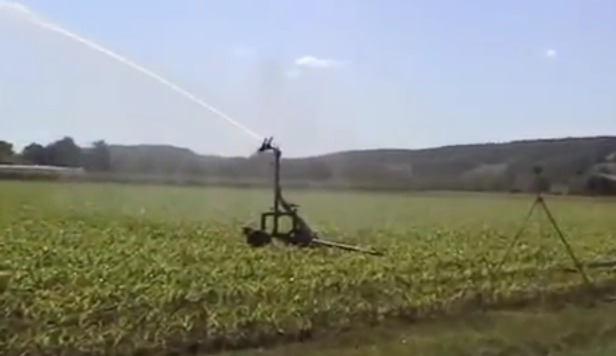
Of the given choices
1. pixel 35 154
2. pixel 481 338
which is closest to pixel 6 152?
pixel 35 154

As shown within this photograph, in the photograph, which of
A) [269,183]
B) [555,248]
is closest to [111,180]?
[269,183]

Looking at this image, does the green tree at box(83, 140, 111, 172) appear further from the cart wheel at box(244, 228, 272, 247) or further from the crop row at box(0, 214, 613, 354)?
the cart wheel at box(244, 228, 272, 247)

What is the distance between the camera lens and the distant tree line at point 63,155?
31.0 m

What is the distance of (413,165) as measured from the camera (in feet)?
132

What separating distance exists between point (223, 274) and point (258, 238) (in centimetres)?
456

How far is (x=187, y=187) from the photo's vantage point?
3381 centimetres

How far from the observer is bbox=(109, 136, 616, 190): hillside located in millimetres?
30203

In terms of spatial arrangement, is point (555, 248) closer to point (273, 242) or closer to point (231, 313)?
point (273, 242)

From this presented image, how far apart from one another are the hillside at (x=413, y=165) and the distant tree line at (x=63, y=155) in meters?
0.62

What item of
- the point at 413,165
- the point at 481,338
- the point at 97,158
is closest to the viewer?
the point at 481,338

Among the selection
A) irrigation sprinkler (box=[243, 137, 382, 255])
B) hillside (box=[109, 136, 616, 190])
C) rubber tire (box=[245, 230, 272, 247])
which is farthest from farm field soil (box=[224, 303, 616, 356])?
hillside (box=[109, 136, 616, 190])

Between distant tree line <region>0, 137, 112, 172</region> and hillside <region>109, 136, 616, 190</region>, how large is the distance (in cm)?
62

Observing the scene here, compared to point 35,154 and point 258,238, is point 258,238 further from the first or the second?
point 35,154

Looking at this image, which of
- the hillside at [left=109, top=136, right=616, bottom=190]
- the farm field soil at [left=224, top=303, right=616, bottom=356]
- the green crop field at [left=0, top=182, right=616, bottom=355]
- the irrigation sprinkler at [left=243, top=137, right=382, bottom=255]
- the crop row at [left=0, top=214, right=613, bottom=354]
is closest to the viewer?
the crop row at [left=0, top=214, right=613, bottom=354]
